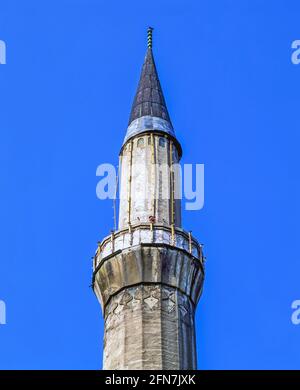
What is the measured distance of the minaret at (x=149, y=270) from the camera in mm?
18234

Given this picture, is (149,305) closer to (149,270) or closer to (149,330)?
(149,330)

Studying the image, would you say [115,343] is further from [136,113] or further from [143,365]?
[136,113]

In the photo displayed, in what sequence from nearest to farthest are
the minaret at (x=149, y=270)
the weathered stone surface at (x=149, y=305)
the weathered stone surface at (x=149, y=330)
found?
1. the weathered stone surface at (x=149, y=330)
2. the weathered stone surface at (x=149, y=305)
3. the minaret at (x=149, y=270)

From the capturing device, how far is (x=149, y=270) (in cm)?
1917

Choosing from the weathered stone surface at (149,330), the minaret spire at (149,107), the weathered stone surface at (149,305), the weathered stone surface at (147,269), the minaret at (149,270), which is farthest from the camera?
the minaret spire at (149,107)

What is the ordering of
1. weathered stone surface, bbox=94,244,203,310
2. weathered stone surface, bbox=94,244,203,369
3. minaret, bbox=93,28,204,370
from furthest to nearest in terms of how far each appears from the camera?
1. weathered stone surface, bbox=94,244,203,310
2. minaret, bbox=93,28,204,370
3. weathered stone surface, bbox=94,244,203,369

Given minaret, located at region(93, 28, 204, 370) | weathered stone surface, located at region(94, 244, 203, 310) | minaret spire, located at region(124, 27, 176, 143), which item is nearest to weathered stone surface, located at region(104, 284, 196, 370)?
minaret, located at region(93, 28, 204, 370)

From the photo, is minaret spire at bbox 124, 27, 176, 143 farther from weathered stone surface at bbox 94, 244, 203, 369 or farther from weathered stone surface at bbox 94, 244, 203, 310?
weathered stone surface at bbox 94, 244, 203, 369

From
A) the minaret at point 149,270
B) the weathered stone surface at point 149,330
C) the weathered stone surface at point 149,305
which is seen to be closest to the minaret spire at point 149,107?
the minaret at point 149,270

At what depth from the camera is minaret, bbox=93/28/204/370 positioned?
1823 centimetres

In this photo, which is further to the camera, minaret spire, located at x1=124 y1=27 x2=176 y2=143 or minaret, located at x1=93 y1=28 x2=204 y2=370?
minaret spire, located at x1=124 y1=27 x2=176 y2=143

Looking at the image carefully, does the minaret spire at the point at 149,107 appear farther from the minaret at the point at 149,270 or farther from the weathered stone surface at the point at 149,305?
the weathered stone surface at the point at 149,305
